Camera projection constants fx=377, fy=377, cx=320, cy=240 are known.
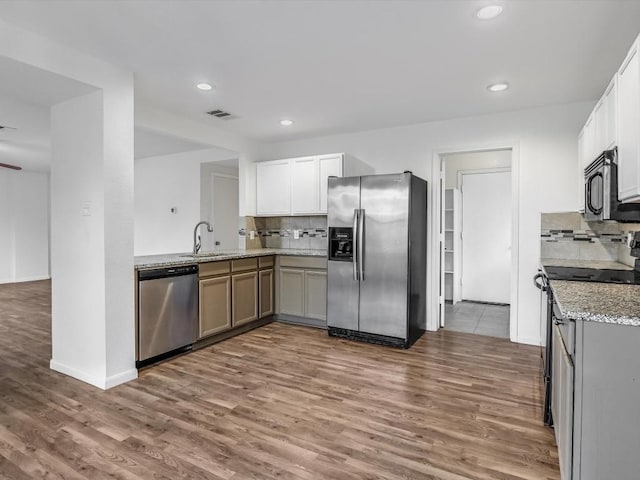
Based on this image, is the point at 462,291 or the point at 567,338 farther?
the point at 462,291

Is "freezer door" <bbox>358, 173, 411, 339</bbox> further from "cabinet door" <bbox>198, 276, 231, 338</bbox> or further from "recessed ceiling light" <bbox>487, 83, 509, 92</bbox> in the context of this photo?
"cabinet door" <bbox>198, 276, 231, 338</bbox>

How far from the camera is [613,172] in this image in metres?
2.11

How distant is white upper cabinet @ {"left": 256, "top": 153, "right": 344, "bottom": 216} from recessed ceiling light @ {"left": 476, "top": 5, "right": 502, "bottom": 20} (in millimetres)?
2528

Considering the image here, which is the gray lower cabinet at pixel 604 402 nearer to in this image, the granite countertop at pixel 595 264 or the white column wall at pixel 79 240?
the granite countertop at pixel 595 264

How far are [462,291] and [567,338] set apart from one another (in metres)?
4.96

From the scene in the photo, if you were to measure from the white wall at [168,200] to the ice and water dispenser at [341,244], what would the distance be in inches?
106

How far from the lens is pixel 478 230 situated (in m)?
6.26

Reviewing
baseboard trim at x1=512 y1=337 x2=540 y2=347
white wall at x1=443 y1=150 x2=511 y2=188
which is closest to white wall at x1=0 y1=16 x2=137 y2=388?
baseboard trim at x1=512 y1=337 x2=540 y2=347

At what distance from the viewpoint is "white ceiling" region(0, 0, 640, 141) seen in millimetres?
2186

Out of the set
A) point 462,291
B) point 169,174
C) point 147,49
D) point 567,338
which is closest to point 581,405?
point 567,338

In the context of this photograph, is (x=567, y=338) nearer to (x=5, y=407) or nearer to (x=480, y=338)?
(x=480, y=338)

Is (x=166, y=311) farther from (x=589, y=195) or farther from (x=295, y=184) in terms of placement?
(x=589, y=195)

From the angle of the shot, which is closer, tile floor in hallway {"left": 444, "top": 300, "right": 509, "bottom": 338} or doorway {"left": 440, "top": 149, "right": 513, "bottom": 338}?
tile floor in hallway {"left": 444, "top": 300, "right": 509, "bottom": 338}

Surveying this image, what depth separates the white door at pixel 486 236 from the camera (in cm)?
605
